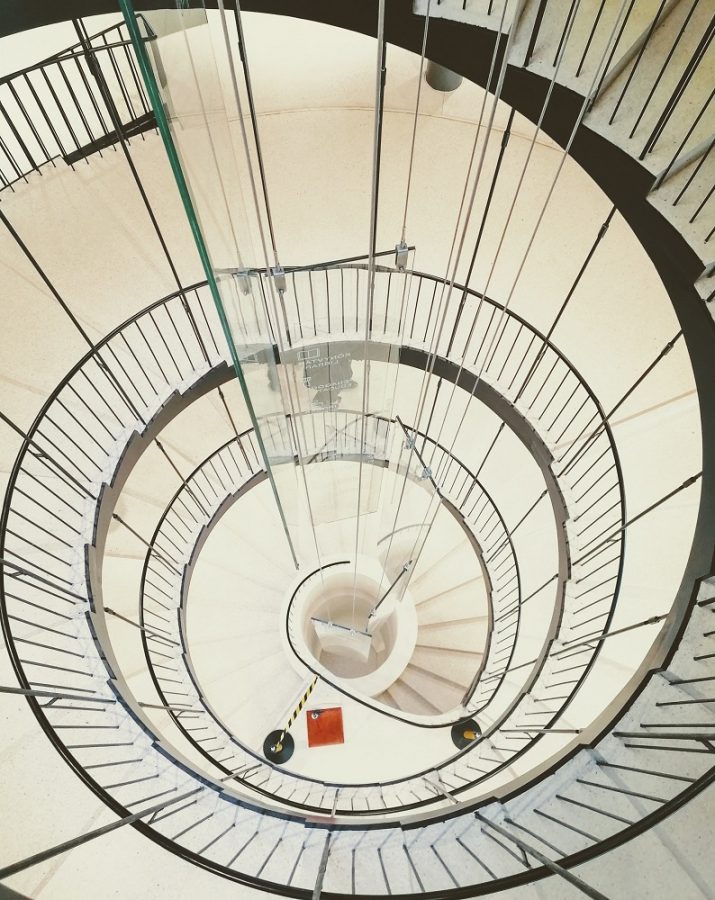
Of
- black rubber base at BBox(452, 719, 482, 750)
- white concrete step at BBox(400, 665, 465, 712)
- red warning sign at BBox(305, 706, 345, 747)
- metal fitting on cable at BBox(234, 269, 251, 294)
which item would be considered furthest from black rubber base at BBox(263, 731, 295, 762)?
metal fitting on cable at BBox(234, 269, 251, 294)

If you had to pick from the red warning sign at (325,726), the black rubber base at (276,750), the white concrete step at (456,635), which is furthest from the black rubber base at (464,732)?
the black rubber base at (276,750)

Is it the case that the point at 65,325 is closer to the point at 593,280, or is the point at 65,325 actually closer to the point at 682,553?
the point at 593,280

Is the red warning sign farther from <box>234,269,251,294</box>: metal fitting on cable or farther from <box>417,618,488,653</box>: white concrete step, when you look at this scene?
<box>234,269,251,294</box>: metal fitting on cable

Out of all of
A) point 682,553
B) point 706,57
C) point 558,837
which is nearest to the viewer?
point 706,57

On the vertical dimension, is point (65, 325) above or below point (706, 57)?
above

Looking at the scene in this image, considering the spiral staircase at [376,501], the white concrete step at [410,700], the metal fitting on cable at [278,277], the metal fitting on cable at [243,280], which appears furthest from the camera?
the white concrete step at [410,700]

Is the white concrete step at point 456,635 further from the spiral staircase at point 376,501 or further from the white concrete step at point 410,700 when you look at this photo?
the white concrete step at point 410,700

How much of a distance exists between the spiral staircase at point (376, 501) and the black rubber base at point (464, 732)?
0.14 ft

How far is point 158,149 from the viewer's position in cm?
621

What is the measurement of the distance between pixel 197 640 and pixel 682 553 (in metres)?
4.99

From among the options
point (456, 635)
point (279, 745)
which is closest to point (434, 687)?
point (456, 635)

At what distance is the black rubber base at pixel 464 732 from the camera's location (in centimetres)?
592

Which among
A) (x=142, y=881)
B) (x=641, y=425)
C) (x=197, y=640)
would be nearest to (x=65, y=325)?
(x=197, y=640)

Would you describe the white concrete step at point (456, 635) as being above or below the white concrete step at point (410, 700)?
above
